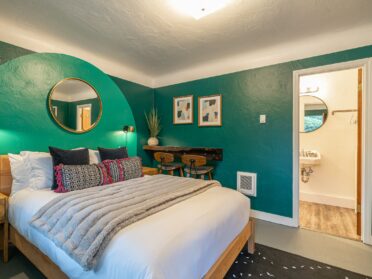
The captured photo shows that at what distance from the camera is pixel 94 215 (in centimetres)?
124

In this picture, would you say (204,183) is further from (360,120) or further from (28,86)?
(28,86)

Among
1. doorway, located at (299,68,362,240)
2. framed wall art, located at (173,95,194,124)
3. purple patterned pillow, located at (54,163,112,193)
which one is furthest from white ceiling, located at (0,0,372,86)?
purple patterned pillow, located at (54,163,112,193)

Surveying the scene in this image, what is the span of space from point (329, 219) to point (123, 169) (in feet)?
10.4

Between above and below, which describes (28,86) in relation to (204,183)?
above

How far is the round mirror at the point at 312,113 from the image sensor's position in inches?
145

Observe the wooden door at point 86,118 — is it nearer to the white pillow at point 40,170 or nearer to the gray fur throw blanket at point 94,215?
the white pillow at point 40,170

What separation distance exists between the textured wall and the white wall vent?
238 centimetres

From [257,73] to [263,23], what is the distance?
0.90 meters

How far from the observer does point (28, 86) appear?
7.82 ft

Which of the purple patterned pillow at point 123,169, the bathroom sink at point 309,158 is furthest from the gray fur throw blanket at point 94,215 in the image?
the bathroom sink at point 309,158

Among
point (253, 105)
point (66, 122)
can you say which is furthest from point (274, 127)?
point (66, 122)

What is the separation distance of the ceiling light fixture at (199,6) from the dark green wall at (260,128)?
1.44 meters

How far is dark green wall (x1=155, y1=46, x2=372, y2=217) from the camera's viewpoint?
2.78 meters

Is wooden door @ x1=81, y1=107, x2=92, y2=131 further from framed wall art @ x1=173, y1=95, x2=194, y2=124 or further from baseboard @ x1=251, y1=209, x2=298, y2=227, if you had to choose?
baseboard @ x1=251, y1=209, x2=298, y2=227
